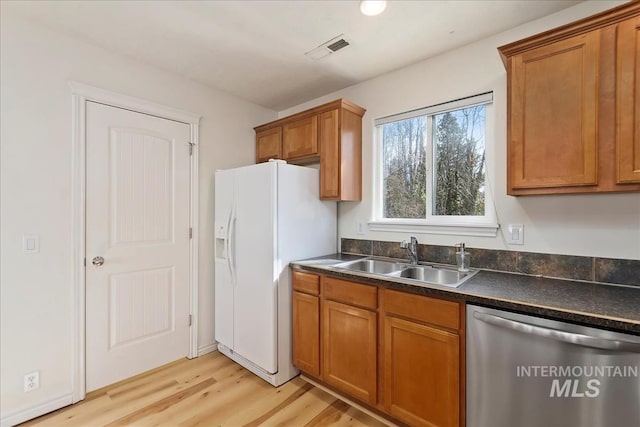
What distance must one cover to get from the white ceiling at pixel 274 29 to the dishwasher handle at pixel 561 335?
1750 millimetres

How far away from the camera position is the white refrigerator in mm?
2244

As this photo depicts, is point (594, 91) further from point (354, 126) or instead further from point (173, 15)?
point (173, 15)

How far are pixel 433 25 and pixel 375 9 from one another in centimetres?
44

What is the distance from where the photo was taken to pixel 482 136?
212 cm

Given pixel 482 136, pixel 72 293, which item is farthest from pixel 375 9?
pixel 72 293

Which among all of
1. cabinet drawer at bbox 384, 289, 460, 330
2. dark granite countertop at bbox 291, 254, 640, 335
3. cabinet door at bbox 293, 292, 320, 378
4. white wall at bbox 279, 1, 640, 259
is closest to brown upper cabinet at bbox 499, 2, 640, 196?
white wall at bbox 279, 1, 640, 259

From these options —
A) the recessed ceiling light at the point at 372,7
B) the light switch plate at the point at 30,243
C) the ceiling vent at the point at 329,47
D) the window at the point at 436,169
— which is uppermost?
the ceiling vent at the point at 329,47

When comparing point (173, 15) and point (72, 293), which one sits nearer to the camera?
point (173, 15)

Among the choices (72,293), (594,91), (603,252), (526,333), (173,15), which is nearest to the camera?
(526,333)

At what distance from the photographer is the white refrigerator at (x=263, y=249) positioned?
224 centimetres

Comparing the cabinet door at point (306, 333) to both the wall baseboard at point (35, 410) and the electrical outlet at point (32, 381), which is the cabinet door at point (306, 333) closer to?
the wall baseboard at point (35, 410)

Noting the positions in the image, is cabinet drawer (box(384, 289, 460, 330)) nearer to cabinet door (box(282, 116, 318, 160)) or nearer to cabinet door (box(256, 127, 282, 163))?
cabinet door (box(282, 116, 318, 160))

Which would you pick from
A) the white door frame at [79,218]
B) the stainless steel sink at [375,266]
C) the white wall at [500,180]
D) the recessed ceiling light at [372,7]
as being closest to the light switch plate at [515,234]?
the white wall at [500,180]

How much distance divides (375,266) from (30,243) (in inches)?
94.7
